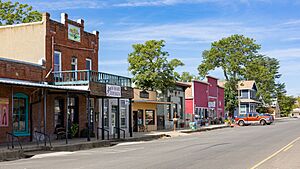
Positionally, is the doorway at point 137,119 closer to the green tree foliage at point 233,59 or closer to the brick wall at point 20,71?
the brick wall at point 20,71

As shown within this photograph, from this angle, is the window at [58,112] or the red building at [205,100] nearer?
the window at [58,112]

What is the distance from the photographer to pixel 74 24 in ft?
102

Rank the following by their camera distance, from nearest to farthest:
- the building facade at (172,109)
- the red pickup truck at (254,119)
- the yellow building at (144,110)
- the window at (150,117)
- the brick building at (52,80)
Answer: the brick building at (52,80)
the yellow building at (144,110)
the window at (150,117)
the building facade at (172,109)
the red pickup truck at (254,119)

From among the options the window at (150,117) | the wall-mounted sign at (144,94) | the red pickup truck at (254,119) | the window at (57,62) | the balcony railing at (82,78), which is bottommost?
the red pickup truck at (254,119)

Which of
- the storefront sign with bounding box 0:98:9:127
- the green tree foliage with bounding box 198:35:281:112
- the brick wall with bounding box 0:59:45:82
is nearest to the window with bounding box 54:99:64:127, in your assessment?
the brick wall with bounding box 0:59:45:82

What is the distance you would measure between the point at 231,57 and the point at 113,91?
54049 mm

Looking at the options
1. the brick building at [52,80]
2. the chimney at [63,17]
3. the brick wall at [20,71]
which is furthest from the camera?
the chimney at [63,17]

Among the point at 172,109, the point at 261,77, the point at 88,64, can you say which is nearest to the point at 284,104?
the point at 261,77

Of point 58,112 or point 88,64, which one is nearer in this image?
point 58,112

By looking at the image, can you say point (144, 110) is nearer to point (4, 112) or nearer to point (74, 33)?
point (74, 33)

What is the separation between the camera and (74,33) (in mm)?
30969

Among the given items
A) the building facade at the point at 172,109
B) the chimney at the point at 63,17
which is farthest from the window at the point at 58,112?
the building facade at the point at 172,109

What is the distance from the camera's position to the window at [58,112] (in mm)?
27906

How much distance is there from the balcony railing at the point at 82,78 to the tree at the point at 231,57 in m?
49.8
